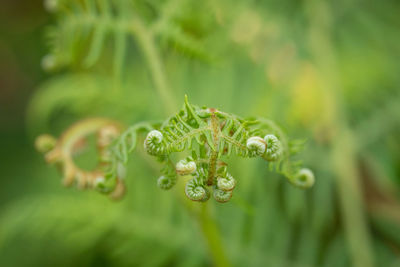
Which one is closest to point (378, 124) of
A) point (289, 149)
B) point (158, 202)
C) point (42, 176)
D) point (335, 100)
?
point (335, 100)

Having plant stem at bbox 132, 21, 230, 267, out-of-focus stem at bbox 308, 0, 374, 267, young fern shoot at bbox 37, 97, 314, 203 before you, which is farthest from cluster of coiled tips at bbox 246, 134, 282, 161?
out-of-focus stem at bbox 308, 0, 374, 267

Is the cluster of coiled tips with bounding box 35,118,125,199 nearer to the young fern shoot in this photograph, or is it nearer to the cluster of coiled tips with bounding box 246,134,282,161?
the young fern shoot

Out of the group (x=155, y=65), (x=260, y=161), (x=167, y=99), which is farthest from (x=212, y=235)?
(x=260, y=161)

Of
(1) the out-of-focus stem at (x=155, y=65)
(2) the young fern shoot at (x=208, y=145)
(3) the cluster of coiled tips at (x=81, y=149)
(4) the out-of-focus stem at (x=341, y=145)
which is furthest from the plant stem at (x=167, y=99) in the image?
(4) the out-of-focus stem at (x=341, y=145)

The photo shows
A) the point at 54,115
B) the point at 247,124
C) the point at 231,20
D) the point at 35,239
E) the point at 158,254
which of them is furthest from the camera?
the point at 54,115

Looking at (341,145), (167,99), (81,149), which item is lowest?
(81,149)

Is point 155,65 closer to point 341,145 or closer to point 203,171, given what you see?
point 203,171

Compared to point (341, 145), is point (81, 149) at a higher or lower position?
lower

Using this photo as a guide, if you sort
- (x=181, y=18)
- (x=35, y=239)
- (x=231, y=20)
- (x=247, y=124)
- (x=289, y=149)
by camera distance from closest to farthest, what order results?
(x=247, y=124)
(x=289, y=149)
(x=181, y=18)
(x=231, y=20)
(x=35, y=239)

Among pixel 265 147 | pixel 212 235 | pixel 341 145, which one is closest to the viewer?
pixel 265 147

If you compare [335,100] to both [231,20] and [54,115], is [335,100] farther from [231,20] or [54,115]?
[54,115]
